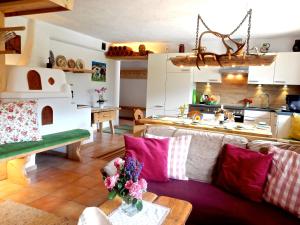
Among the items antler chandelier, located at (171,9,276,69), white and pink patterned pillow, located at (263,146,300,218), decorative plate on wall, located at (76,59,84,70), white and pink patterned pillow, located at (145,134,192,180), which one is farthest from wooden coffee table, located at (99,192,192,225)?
decorative plate on wall, located at (76,59,84,70)

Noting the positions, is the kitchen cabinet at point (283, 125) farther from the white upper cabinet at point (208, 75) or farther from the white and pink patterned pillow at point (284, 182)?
the white and pink patterned pillow at point (284, 182)

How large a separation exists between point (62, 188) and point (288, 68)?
4822mm

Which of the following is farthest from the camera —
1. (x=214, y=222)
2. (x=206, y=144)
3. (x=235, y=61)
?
(x=235, y=61)

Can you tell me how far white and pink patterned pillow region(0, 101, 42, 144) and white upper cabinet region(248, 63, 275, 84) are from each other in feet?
14.3

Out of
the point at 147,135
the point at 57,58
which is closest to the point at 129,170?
the point at 147,135

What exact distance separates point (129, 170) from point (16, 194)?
83.2 inches

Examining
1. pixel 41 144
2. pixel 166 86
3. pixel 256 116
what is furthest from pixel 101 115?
pixel 256 116

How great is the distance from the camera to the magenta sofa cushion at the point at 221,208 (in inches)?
66.5

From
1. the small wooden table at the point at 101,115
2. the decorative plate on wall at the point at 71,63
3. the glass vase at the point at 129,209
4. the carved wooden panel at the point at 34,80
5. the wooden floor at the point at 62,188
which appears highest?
the decorative plate on wall at the point at 71,63

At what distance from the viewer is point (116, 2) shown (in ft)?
11.0

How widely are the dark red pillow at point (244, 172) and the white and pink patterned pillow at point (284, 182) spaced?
0.17ft

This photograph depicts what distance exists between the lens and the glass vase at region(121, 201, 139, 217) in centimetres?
141

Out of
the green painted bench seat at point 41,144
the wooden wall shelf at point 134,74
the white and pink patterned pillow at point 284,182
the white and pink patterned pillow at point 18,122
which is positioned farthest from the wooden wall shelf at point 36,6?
the wooden wall shelf at point 134,74

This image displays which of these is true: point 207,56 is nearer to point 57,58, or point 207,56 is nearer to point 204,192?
point 204,192
